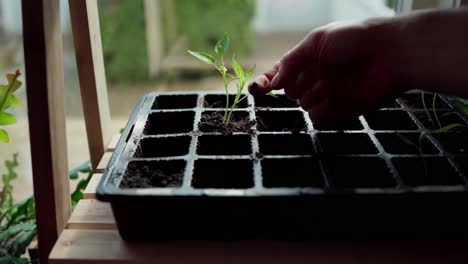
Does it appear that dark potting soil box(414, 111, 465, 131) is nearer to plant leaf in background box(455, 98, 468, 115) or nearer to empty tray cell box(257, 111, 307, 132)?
plant leaf in background box(455, 98, 468, 115)

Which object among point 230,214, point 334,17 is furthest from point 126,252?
point 334,17

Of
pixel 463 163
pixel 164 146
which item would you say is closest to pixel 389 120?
pixel 463 163

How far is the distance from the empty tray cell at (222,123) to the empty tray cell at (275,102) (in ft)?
0.21

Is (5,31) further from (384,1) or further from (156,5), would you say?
(384,1)

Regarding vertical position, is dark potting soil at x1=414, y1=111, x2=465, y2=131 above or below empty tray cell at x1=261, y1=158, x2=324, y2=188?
above

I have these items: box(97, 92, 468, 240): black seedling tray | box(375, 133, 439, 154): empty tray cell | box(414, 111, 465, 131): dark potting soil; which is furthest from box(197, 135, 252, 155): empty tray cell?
box(414, 111, 465, 131): dark potting soil

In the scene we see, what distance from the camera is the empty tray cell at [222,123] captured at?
777mm

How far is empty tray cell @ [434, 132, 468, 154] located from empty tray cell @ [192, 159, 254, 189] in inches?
12.5

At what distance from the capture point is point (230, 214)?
605 millimetres

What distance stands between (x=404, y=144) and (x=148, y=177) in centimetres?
41

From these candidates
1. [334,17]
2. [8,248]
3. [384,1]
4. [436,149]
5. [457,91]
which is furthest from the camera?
[334,17]

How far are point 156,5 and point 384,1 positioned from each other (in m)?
1.31

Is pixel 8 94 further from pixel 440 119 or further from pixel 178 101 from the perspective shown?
pixel 440 119

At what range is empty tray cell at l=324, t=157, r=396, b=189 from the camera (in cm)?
65
